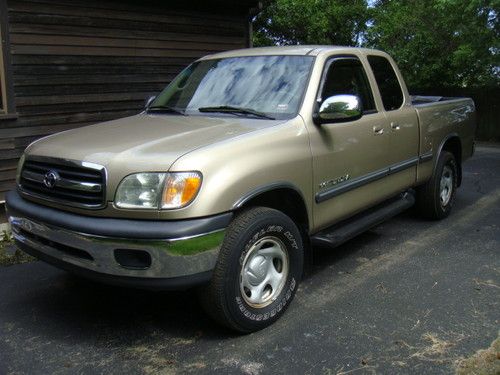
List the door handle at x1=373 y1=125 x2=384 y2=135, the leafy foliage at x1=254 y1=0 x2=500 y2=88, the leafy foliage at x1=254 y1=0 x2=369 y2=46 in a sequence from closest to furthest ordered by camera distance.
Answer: the door handle at x1=373 y1=125 x2=384 y2=135
the leafy foliage at x1=254 y1=0 x2=500 y2=88
the leafy foliage at x1=254 y1=0 x2=369 y2=46

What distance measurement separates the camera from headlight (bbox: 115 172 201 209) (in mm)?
3100

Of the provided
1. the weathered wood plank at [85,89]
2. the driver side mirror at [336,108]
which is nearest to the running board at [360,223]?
the driver side mirror at [336,108]

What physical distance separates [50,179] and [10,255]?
2343 millimetres

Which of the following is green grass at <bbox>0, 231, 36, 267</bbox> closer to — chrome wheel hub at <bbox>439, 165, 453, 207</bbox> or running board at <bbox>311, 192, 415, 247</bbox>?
running board at <bbox>311, 192, 415, 247</bbox>

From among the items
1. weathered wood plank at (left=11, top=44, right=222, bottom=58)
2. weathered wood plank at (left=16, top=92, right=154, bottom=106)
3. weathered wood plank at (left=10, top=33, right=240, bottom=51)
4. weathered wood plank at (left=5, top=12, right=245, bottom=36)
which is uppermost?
weathered wood plank at (left=5, top=12, right=245, bottom=36)

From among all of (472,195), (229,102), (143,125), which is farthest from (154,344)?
(472,195)

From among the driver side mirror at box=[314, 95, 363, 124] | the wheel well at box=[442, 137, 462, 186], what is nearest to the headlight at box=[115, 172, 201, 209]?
the driver side mirror at box=[314, 95, 363, 124]

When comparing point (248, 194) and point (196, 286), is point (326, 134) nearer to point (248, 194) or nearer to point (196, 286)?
point (248, 194)

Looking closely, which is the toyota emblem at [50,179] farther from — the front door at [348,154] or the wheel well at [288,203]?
the front door at [348,154]

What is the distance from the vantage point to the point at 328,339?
138 inches

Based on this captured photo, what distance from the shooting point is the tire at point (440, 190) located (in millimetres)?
6012

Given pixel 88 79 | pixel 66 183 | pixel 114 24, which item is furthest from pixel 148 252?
pixel 114 24

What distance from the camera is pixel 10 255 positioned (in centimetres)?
541

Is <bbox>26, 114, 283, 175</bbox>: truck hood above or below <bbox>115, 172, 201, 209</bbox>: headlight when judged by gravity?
above
